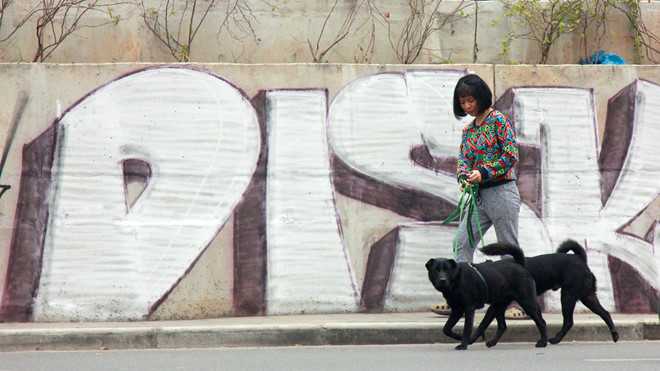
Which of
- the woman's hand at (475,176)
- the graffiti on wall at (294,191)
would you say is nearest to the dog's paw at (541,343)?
the woman's hand at (475,176)

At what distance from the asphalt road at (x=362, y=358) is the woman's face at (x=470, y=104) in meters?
1.89

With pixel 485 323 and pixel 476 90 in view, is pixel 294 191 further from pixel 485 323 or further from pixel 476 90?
pixel 485 323

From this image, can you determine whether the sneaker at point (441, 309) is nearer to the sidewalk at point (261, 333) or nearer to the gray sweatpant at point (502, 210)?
the sidewalk at point (261, 333)

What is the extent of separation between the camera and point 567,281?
7.23 m

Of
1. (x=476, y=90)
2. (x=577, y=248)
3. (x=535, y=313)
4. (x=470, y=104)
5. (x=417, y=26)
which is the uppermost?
(x=417, y=26)

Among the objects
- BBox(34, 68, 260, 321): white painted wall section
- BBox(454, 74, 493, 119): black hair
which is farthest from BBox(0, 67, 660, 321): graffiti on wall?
BBox(454, 74, 493, 119): black hair

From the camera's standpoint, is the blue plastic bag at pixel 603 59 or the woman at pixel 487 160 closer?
the woman at pixel 487 160

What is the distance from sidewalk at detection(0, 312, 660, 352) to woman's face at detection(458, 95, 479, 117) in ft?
5.69

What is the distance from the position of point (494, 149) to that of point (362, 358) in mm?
2135

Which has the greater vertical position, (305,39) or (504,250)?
(305,39)

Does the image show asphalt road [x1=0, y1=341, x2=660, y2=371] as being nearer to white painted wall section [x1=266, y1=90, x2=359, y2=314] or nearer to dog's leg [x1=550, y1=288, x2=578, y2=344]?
dog's leg [x1=550, y1=288, x2=578, y2=344]

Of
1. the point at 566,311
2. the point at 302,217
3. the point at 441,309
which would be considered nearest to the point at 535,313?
the point at 566,311

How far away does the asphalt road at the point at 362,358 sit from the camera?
5.96 m

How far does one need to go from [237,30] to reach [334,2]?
0.98m
